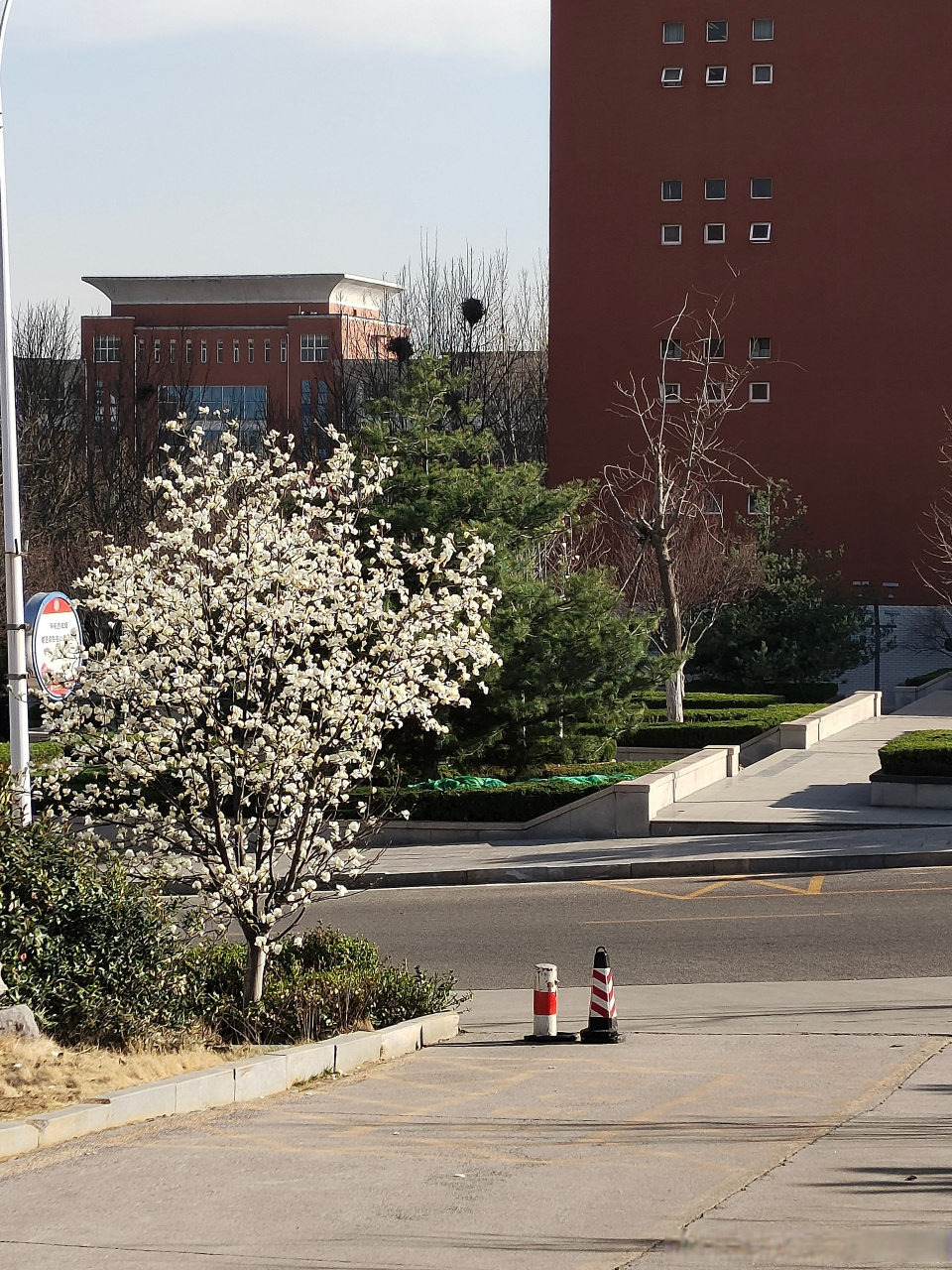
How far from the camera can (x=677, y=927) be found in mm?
14516

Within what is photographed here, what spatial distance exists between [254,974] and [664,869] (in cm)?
824

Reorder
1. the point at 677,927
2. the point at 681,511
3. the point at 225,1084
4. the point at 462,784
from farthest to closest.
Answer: the point at 681,511, the point at 462,784, the point at 677,927, the point at 225,1084

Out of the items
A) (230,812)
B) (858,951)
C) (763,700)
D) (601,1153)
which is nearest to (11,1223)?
(601,1153)

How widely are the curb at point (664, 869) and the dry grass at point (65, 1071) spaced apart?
28.5 ft

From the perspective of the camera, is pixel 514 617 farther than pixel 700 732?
No

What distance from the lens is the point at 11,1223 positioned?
5.70m

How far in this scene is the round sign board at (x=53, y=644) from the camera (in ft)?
33.7

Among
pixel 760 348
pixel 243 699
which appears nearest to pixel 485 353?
pixel 760 348

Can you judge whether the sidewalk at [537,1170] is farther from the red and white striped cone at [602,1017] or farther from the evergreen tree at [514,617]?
the evergreen tree at [514,617]

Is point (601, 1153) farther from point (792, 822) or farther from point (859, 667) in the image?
point (859, 667)

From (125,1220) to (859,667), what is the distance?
131 ft

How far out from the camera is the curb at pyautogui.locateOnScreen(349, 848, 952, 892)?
1706cm

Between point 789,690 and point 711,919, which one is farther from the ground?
point 789,690

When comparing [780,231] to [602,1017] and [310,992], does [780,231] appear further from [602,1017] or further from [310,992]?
[310,992]
